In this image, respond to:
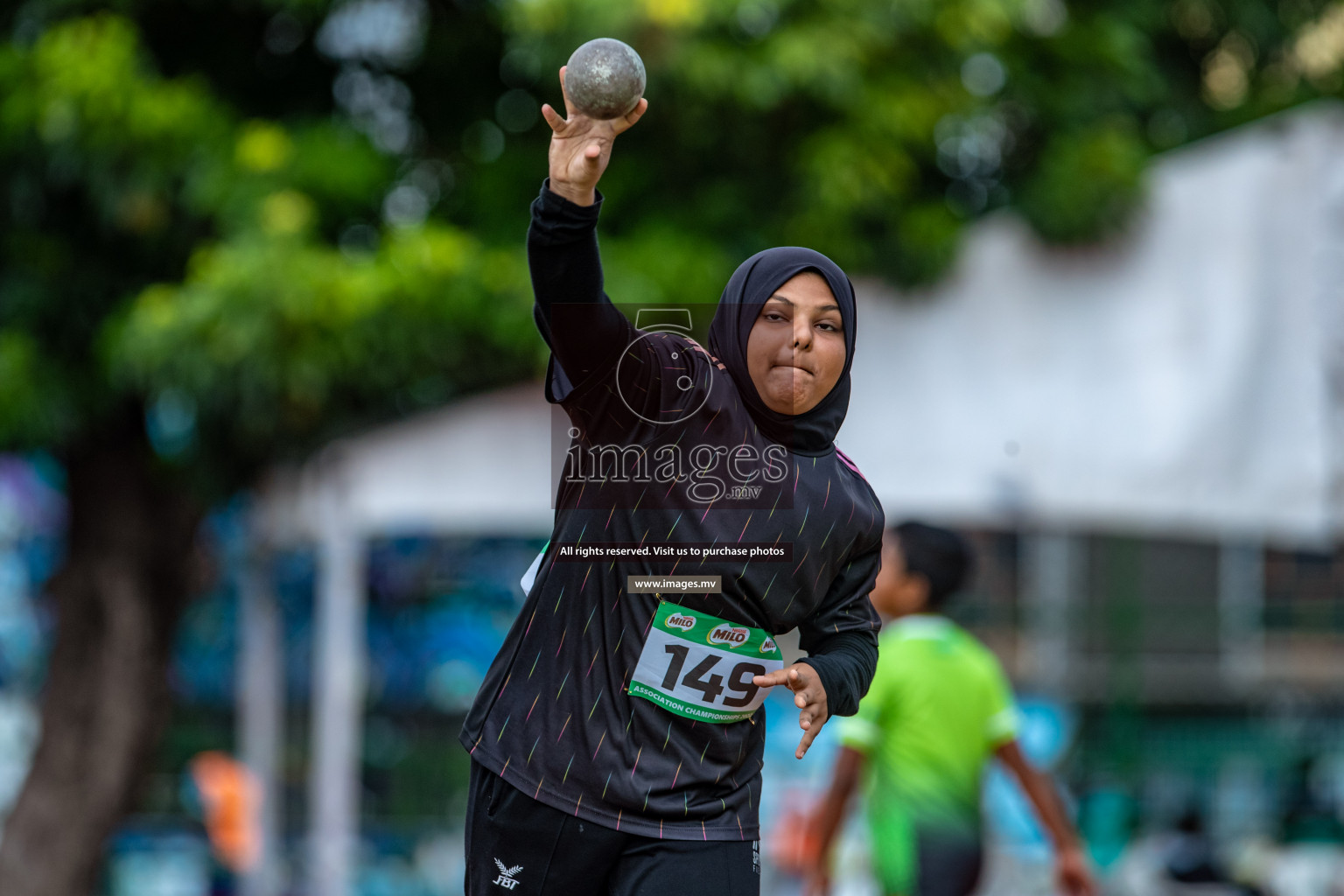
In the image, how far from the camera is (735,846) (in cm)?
227

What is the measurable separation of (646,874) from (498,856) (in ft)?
0.80

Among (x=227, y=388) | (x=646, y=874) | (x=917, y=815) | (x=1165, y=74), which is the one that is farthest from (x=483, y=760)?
(x=1165, y=74)

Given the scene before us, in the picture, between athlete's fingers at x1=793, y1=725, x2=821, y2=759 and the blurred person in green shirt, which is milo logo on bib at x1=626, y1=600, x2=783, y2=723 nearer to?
athlete's fingers at x1=793, y1=725, x2=821, y2=759

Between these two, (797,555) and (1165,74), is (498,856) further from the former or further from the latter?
(1165,74)

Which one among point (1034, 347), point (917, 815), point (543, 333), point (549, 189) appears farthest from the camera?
point (1034, 347)

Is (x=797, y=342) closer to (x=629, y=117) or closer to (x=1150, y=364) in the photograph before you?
(x=629, y=117)

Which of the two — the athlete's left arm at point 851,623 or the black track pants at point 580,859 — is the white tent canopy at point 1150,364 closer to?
the athlete's left arm at point 851,623

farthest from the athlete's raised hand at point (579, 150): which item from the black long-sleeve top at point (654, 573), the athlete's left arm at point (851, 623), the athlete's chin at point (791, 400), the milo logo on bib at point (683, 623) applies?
the athlete's left arm at point (851, 623)

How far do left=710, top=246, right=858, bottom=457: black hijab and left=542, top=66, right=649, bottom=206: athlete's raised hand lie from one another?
34cm

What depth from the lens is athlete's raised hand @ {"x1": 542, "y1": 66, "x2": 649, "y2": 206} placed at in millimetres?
1855

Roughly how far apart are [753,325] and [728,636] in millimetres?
481

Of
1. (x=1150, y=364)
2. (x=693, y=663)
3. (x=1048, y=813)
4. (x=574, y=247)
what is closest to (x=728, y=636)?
(x=693, y=663)

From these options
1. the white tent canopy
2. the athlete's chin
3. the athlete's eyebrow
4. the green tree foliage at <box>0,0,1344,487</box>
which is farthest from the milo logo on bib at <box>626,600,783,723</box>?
the white tent canopy

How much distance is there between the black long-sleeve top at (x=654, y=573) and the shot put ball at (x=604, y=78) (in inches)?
15.1
